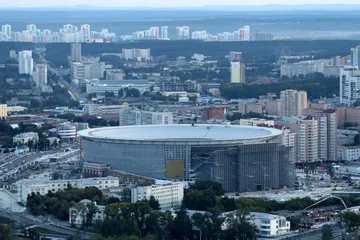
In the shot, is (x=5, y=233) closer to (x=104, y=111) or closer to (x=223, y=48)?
(x=104, y=111)

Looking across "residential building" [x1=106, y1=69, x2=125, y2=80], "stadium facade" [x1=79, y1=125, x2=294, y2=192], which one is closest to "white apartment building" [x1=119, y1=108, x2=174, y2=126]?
"stadium facade" [x1=79, y1=125, x2=294, y2=192]

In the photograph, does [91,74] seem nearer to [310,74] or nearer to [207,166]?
[310,74]

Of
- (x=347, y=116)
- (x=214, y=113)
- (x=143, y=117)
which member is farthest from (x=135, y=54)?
(x=143, y=117)

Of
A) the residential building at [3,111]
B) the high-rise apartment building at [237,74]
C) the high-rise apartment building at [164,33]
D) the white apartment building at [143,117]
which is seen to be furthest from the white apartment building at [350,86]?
the high-rise apartment building at [164,33]

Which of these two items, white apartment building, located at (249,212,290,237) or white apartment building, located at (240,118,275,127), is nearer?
white apartment building, located at (249,212,290,237)

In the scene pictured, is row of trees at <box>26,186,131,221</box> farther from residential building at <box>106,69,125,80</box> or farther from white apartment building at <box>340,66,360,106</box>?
residential building at <box>106,69,125,80</box>

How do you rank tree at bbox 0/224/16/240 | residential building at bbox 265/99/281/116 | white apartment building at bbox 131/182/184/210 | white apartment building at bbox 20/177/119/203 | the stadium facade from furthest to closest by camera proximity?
residential building at bbox 265/99/281/116, the stadium facade, white apartment building at bbox 20/177/119/203, white apartment building at bbox 131/182/184/210, tree at bbox 0/224/16/240

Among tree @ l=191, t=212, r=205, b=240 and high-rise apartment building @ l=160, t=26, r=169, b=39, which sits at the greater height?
high-rise apartment building @ l=160, t=26, r=169, b=39
